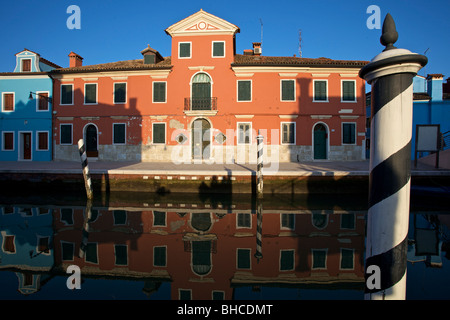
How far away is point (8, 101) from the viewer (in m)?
19.2

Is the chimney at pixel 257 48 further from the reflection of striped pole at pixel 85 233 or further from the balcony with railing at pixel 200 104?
the reflection of striped pole at pixel 85 233

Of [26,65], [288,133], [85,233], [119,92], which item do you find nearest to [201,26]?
[119,92]

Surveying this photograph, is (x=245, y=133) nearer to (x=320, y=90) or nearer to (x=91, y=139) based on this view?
(x=320, y=90)

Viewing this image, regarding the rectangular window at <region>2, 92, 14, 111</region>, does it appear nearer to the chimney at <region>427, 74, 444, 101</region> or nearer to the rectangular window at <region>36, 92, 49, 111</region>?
the rectangular window at <region>36, 92, 49, 111</region>

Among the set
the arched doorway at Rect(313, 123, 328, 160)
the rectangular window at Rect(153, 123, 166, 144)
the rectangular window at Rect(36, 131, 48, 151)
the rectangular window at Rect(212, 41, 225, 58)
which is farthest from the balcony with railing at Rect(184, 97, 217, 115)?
the rectangular window at Rect(36, 131, 48, 151)

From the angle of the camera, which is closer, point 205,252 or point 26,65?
point 205,252

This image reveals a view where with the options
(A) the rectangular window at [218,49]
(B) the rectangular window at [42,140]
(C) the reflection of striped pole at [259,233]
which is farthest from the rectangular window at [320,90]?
(B) the rectangular window at [42,140]

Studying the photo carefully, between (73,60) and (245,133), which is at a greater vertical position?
(73,60)

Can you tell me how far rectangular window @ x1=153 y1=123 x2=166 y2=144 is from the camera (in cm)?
1790

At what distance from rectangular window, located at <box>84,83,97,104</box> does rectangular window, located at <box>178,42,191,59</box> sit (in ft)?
21.9

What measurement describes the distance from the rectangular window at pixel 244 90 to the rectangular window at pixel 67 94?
490 inches

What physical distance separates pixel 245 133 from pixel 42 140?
49.6 feet
